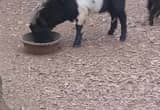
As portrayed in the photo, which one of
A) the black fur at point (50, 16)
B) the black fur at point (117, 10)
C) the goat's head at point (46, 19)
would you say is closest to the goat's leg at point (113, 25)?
Answer: the black fur at point (117, 10)

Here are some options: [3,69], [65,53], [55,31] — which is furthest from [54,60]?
[55,31]

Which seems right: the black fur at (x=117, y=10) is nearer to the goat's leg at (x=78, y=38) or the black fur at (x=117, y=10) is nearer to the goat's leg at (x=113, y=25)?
the goat's leg at (x=113, y=25)

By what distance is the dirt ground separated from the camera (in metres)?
5.61

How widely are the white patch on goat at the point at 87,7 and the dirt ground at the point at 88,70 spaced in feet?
1.54

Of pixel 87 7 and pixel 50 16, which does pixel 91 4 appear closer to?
Result: pixel 87 7

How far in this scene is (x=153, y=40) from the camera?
7457 millimetres

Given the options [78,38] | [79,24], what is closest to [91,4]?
[79,24]

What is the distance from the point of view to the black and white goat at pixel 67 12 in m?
7.33

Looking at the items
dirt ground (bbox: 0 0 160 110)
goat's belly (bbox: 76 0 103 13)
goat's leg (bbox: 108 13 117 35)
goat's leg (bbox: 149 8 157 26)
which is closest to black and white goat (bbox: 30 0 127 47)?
goat's belly (bbox: 76 0 103 13)

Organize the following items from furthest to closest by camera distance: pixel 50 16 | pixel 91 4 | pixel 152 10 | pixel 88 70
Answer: pixel 152 10
pixel 50 16
pixel 91 4
pixel 88 70

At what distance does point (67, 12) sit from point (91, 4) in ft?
1.29

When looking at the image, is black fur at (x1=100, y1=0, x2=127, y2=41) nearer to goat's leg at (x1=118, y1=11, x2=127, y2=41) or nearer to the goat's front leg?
goat's leg at (x1=118, y1=11, x2=127, y2=41)

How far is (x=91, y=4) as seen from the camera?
7.34 m

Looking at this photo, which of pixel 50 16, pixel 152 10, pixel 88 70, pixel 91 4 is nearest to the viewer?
pixel 88 70
